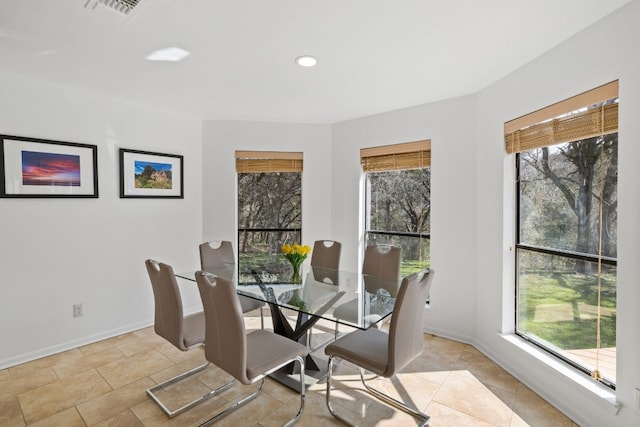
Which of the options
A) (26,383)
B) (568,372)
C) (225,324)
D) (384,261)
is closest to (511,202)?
(384,261)

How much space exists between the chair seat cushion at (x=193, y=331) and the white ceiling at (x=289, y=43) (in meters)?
1.94

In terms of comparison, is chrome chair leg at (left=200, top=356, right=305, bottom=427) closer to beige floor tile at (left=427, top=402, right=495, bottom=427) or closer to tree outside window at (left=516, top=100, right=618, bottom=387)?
beige floor tile at (left=427, top=402, right=495, bottom=427)

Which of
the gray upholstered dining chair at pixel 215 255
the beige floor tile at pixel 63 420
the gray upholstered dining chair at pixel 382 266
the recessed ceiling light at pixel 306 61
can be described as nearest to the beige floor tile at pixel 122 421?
the beige floor tile at pixel 63 420

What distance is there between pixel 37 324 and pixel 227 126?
2.78 metres

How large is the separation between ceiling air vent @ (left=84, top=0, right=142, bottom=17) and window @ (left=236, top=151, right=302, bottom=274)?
8.40 feet

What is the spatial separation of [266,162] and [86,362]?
2745 millimetres

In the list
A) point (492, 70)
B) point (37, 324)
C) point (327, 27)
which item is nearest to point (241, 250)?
point (37, 324)

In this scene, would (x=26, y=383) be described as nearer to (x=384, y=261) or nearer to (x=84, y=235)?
(x=84, y=235)

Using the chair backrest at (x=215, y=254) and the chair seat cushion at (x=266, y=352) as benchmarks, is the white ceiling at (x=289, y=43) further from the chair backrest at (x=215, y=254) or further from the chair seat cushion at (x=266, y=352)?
the chair seat cushion at (x=266, y=352)

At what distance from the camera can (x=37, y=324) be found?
2.96 meters

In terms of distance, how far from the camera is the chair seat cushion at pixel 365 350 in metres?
1.93

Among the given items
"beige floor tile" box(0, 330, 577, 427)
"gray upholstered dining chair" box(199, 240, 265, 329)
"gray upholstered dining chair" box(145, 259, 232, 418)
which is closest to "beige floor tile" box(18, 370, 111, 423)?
"beige floor tile" box(0, 330, 577, 427)

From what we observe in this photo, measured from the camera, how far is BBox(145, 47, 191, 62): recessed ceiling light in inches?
91.3

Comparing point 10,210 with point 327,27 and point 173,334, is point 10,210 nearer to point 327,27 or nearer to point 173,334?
point 173,334
